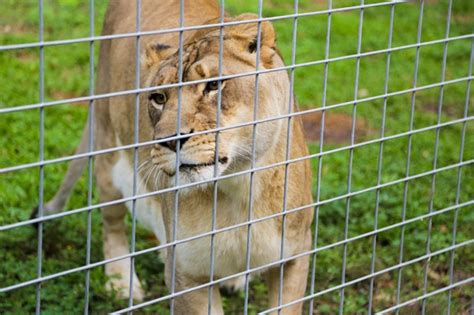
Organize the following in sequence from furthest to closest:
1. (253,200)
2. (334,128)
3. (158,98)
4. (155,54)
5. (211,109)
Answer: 1. (334,128)
2. (155,54)
3. (253,200)
4. (158,98)
5. (211,109)

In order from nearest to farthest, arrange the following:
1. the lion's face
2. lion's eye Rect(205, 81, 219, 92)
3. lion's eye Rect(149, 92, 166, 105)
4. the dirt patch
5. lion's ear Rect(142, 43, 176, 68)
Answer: the lion's face < lion's eye Rect(205, 81, 219, 92) < lion's eye Rect(149, 92, 166, 105) < lion's ear Rect(142, 43, 176, 68) < the dirt patch

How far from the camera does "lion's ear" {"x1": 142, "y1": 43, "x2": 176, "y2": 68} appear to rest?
11.2ft

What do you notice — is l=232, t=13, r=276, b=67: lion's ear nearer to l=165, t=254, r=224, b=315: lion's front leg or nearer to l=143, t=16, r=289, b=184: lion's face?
l=143, t=16, r=289, b=184: lion's face

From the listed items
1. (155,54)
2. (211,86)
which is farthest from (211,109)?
(155,54)

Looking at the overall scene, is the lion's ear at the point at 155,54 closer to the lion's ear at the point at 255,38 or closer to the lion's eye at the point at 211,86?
the lion's ear at the point at 255,38

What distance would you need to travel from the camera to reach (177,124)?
8.45ft

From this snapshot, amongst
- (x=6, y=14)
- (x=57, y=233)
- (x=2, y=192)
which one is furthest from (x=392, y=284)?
(x=6, y=14)

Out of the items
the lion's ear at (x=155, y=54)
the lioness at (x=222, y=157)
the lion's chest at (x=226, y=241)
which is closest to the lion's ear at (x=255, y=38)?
the lioness at (x=222, y=157)

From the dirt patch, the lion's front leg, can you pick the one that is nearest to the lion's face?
the lion's front leg

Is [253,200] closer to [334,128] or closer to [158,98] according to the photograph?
[158,98]

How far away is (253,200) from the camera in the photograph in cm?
329

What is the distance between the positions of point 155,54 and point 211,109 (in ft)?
2.10

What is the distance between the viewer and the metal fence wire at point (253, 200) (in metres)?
2.58

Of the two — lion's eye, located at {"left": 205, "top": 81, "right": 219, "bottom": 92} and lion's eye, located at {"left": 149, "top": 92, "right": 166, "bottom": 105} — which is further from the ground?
lion's eye, located at {"left": 205, "top": 81, "right": 219, "bottom": 92}
